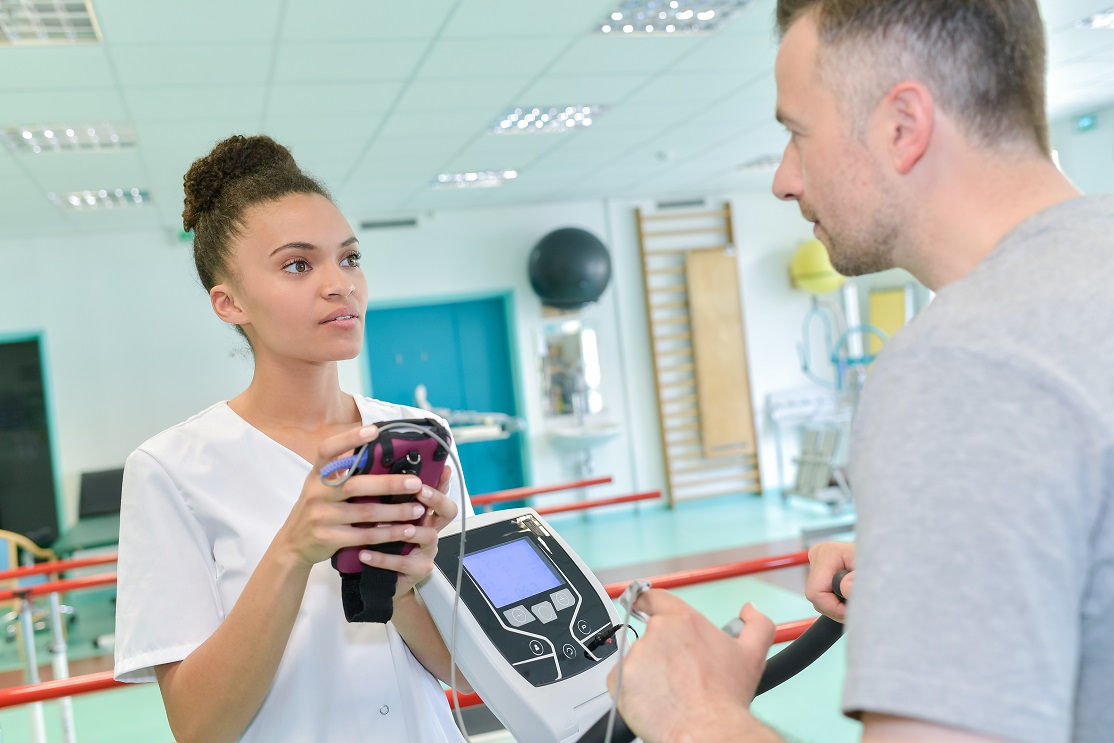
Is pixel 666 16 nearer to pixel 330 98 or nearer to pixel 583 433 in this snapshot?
pixel 330 98

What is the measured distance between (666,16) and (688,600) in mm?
2950

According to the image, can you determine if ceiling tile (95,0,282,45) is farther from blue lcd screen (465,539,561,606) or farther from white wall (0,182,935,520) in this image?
white wall (0,182,935,520)

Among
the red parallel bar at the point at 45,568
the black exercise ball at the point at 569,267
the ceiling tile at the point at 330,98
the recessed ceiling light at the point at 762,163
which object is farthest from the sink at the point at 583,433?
the red parallel bar at the point at 45,568

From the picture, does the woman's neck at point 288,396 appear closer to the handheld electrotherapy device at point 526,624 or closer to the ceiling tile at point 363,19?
the handheld electrotherapy device at point 526,624

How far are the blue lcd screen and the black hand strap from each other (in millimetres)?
Result: 103

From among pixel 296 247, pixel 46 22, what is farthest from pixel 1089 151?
pixel 296 247

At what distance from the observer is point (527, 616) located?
1.06m

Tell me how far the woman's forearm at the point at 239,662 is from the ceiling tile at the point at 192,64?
3264mm

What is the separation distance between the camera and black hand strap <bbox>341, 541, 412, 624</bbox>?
3.33 feet

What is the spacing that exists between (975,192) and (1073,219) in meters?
0.09

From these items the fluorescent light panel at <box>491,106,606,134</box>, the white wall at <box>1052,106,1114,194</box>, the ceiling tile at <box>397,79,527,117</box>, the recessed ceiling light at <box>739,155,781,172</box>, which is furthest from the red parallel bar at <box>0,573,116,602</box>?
the white wall at <box>1052,106,1114,194</box>

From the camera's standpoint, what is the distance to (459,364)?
27.3 ft

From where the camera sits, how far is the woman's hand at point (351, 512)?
92 cm

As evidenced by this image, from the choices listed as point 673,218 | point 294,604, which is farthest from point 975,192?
point 673,218
